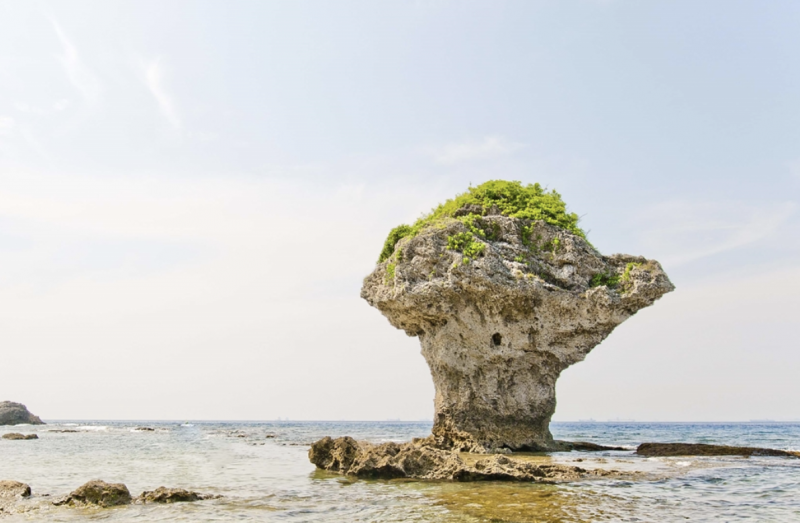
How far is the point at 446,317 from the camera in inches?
794

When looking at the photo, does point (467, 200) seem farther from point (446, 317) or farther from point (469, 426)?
point (469, 426)

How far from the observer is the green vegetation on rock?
2072cm

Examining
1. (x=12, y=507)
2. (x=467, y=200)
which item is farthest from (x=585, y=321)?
(x=12, y=507)

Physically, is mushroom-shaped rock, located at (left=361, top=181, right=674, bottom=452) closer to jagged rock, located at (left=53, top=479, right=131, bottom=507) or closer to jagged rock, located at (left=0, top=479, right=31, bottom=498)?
jagged rock, located at (left=53, top=479, right=131, bottom=507)

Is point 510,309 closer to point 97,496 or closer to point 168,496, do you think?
point 168,496

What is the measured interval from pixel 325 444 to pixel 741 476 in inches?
451

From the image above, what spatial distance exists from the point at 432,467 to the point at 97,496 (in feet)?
24.5

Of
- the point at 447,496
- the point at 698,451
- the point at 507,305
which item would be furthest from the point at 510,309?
the point at 698,451

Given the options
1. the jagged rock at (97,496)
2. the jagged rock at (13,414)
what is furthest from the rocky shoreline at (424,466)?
the jagged rock at (13,414)

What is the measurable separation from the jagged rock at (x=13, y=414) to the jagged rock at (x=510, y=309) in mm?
63985

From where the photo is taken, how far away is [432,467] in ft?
46.5

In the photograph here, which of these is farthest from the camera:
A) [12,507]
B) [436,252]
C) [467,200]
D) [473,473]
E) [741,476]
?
[467,200]

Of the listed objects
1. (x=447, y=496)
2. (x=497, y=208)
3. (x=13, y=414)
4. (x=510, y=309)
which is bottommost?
(x=13, y=414)

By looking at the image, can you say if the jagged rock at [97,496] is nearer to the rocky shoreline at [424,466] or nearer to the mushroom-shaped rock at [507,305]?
the rocky shoreline at [424,466]
